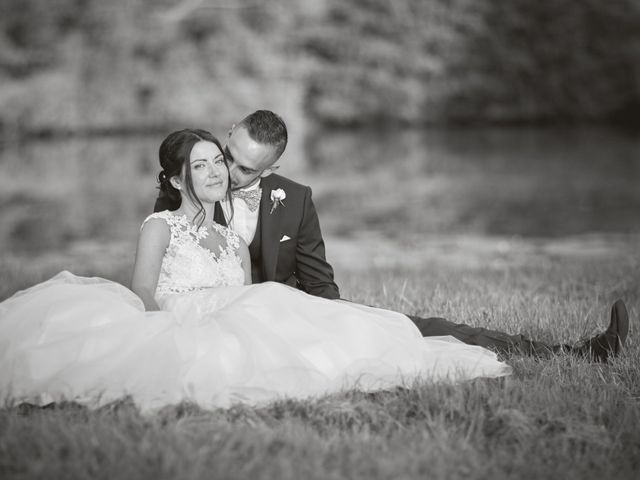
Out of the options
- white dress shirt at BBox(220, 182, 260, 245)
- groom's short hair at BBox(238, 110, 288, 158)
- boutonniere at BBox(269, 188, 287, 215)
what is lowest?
white dress shirt at BBox(220, 182, 260, 245)

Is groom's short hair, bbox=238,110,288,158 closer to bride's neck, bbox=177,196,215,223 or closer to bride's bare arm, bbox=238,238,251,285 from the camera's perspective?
bride's neck, bbox=177,196,215,223

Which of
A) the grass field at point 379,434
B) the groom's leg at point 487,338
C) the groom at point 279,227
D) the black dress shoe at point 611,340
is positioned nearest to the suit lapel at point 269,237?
the groom at point 279,227

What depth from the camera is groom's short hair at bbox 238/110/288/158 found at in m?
3.97

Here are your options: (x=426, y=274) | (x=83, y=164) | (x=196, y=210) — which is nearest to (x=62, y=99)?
(x=83, y=164)

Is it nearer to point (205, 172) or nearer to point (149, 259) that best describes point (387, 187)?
point (205, 172)

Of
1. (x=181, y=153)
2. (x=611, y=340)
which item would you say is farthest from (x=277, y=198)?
(x=611, y=340)

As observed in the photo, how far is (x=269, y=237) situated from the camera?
4.25 metres

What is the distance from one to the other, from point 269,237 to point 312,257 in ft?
0.94

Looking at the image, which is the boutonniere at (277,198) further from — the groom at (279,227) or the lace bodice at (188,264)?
the lace bodice at (188,264)

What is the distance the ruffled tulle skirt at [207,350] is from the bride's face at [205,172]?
0.55 m

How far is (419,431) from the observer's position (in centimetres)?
302

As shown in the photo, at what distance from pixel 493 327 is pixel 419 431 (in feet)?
5.29

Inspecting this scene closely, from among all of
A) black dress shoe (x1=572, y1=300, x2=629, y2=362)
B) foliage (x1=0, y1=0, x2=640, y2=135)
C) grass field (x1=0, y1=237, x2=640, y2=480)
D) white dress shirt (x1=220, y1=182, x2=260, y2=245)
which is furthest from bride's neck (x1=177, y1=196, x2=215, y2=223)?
foliage (x1=0, y1=0, x2=640, y2=135)

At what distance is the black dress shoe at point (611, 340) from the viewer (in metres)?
3.71
